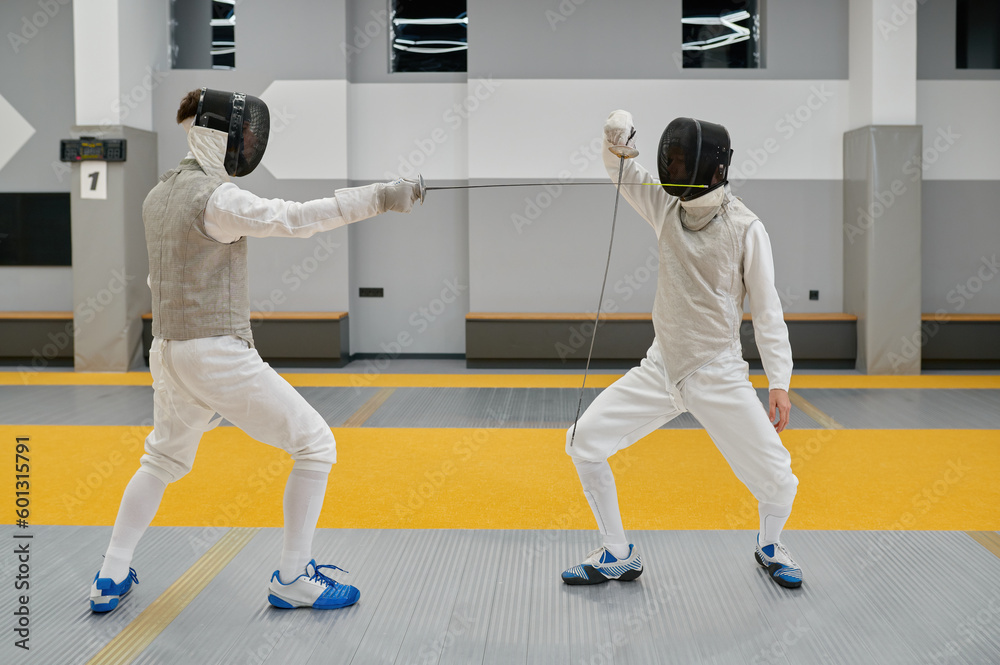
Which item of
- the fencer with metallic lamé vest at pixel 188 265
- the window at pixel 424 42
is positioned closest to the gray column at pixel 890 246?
the window at pixel 424 42

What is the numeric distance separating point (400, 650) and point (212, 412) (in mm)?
849

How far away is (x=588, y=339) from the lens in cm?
641

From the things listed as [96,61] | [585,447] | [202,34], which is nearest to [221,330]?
[585,447]

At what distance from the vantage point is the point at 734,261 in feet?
7.06

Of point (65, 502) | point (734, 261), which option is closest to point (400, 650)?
point (734, 261)

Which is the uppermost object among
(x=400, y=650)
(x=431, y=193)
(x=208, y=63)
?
(x=208, y=63)

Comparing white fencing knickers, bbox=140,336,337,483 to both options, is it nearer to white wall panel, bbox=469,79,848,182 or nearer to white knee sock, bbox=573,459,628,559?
white knee sock, bbox=573,459,628,559

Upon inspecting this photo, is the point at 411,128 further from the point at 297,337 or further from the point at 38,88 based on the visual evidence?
the point at 38,88

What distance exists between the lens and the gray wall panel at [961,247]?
21.5 feet

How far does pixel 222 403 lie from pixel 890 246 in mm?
5727

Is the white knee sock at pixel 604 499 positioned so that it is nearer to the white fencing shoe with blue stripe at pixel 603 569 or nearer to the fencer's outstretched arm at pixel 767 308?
the white fencing shoe with blue stripe at pixel 603 569

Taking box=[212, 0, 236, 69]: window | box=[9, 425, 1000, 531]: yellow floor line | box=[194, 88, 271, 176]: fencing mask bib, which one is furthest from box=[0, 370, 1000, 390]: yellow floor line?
box=[194, 88, 271, 176]: fencing mask bib

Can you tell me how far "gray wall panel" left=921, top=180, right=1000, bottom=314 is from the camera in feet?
21.5

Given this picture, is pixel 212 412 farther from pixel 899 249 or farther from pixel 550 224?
pixel 899 249
